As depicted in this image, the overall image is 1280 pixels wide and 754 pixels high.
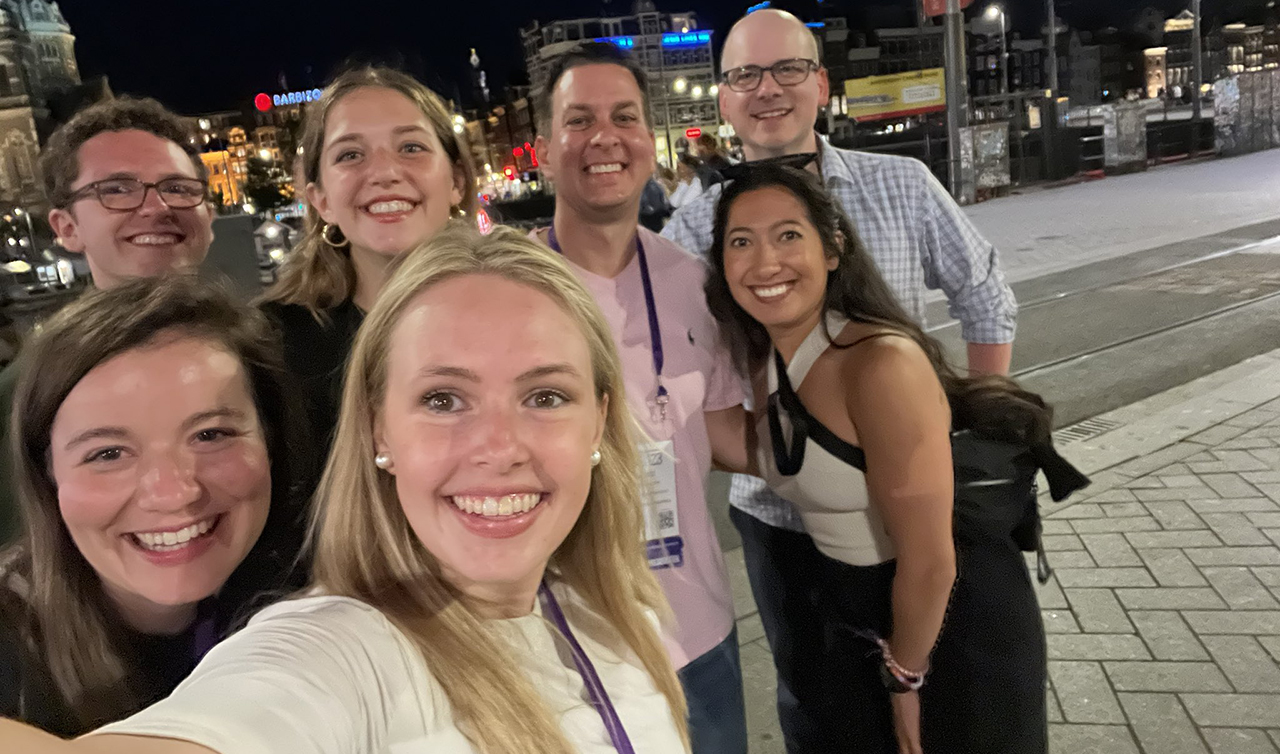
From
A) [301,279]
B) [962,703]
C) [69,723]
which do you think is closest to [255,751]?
[69,723]

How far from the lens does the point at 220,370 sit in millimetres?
1551

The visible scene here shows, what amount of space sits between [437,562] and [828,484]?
108 cm

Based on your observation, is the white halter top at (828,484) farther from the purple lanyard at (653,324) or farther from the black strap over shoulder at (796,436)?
the purple lanyard at (653,324)

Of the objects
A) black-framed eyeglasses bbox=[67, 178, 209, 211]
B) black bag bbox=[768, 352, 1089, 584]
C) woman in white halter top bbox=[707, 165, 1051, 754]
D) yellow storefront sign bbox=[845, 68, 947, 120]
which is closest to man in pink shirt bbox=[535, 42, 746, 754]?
woman in white halter top bbox=[707, 165, 1051, 754]

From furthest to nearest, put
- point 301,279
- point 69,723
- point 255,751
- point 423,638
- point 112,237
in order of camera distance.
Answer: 1. point 112,237
2. point 301,279
3. point 69,723
4. point 423,638
5. point 255,751

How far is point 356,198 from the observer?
216 cm

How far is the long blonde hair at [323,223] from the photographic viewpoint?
222 centimetres

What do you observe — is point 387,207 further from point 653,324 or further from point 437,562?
point 437,562

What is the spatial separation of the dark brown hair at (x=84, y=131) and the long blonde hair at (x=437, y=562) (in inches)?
62.9

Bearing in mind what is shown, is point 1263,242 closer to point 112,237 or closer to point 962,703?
point 962,703

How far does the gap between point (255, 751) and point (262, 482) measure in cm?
70

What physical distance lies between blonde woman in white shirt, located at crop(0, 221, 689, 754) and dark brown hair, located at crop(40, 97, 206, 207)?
5.47 feet

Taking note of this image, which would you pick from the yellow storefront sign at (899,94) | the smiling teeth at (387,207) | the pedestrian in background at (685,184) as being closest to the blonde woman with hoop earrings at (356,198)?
the smiling teeth at (387,207)

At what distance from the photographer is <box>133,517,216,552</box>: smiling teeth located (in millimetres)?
1465
